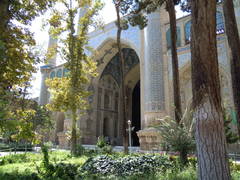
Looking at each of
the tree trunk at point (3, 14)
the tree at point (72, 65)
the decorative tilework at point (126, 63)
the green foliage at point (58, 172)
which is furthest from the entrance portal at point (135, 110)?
the tree trunk at point (3, 14)

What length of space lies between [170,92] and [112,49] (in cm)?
934

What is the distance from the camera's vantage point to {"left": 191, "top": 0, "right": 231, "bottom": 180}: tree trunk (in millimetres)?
3263

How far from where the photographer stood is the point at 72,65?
1153cm

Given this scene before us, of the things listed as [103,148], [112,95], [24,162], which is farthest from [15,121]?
[112,95]

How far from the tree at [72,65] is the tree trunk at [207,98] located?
8.00 m

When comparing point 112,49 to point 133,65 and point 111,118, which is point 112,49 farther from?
point 111,118

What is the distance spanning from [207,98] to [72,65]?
9101 millimetres

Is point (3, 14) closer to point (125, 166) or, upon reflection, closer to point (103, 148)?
point (125, 166)

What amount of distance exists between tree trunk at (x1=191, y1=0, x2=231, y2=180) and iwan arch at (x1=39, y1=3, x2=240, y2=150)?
311 inches

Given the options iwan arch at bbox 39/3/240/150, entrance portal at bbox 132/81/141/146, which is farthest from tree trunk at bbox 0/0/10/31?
entrance portal at bbox 132/81/141/146

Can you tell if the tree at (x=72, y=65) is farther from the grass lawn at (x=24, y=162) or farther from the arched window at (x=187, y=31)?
the arched window at (x=187, y=31)

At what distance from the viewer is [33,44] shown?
6.12m

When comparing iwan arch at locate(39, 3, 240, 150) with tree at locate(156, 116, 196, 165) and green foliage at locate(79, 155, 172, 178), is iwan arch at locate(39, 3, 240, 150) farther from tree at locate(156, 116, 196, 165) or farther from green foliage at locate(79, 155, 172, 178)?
green foliage at locate(79, 155, 172, 178)

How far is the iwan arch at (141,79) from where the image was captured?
13031 millimetres
